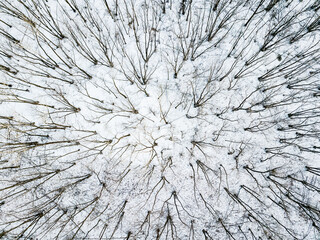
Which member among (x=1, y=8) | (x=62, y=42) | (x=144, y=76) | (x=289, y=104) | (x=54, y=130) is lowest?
(x=289, y=104)

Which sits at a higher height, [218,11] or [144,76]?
[218,11]

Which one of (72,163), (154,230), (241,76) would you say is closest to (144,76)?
(241,76)

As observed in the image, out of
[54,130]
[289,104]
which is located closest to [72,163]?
[54,130]

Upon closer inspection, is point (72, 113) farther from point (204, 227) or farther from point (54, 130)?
point (204, 227)

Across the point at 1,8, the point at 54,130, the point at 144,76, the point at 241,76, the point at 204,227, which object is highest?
the point at 1,8

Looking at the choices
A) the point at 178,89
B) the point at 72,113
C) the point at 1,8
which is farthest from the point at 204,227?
the point at 1,8

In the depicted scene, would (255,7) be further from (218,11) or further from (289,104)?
(289,104)

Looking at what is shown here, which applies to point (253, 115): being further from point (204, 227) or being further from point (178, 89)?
point (204, 227)

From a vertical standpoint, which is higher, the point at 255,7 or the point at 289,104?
the point at 255,7
